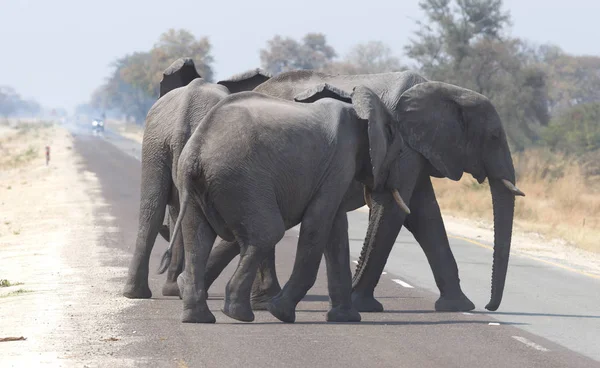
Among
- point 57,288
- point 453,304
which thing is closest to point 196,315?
point 453,304

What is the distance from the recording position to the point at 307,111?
12.6 metres

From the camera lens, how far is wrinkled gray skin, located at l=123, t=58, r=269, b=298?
13.8 m

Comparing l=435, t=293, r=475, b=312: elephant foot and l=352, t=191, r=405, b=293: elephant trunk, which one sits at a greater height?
l=352, t=191, r=405, b=293: elephant trunk

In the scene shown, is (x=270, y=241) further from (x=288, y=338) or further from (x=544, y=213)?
(x=544, y=213)

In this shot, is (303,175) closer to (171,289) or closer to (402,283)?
(171,289)

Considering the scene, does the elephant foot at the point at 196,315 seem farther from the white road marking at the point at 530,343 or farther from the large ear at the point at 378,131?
the white road marking at the point at 530,343

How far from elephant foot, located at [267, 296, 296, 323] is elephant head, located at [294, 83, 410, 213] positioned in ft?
5.35

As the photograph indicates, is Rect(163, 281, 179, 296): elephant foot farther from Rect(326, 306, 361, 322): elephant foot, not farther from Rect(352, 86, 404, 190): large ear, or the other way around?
Rect(352, 86, 404, 190): large ear

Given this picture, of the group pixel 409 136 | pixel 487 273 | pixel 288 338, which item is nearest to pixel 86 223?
pixel 487 273

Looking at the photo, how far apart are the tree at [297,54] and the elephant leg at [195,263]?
442 feet

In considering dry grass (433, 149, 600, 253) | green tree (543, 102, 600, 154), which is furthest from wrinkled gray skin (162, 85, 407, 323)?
green tree (543, 102, 600, 154)

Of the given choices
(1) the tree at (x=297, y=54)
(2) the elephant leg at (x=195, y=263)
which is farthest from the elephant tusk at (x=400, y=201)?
(1) the tree at (x=297, y=54)

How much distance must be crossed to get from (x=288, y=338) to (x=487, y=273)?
7653mm

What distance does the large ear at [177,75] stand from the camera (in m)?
15.8
